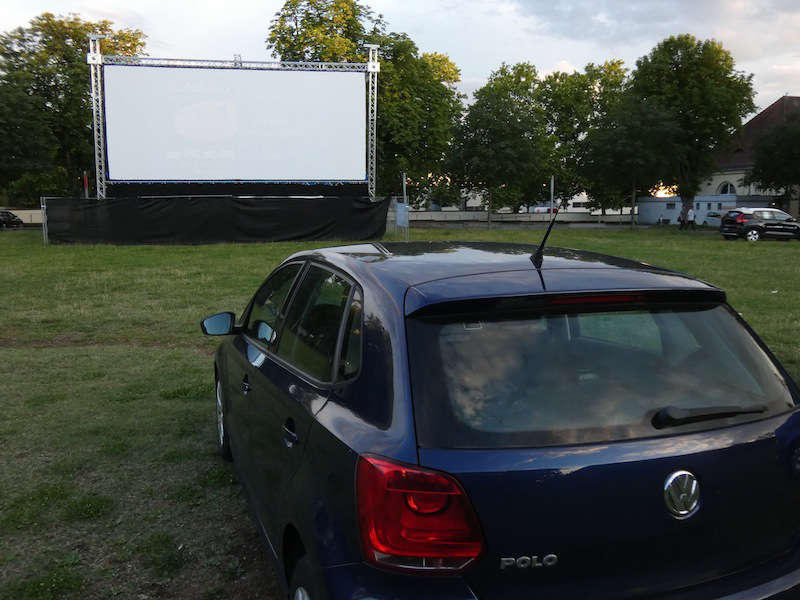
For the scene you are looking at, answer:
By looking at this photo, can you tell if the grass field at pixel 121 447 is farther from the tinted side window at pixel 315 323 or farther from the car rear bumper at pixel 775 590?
the car rear bumper at pixel 775 590

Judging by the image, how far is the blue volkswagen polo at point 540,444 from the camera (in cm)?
177

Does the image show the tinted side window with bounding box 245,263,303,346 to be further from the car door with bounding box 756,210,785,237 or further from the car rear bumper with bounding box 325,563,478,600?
the car door with bounding box 756,210,785,237

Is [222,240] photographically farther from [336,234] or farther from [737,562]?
[737,562]

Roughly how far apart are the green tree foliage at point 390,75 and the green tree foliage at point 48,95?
478 inches

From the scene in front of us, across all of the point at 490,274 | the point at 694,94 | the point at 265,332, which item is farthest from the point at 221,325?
the point at 694,94

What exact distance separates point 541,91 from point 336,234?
43.6m

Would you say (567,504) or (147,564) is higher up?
A: (567,504)

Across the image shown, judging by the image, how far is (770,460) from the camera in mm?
2021

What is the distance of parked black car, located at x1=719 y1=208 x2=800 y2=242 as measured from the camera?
1211 inches

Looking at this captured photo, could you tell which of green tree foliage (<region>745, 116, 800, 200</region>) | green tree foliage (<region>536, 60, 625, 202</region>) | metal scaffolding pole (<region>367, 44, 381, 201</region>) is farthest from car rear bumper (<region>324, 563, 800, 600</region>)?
green tree foliage (<region>536, 60, 625, 202</region>)

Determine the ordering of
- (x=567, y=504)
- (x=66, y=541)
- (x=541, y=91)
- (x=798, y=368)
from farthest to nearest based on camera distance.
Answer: (x=541, y=91)
(x=798, y=368)
(x=66, y=541)
(x=567, y=504)

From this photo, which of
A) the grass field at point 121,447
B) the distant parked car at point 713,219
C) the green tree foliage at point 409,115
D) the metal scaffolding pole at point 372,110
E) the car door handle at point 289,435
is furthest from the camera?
the distant parked car at point 713,219

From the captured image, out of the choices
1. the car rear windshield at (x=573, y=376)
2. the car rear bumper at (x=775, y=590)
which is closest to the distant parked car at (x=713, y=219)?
the car rear windshield at (x=573, y=376)

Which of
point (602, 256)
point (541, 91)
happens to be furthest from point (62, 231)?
point (541, 91)
